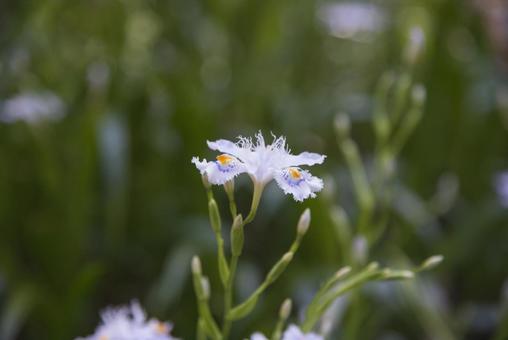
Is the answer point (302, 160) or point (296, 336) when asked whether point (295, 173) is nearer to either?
point (302, 160)

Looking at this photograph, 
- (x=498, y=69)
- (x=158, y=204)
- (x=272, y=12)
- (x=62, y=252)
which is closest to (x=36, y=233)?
(x=62, y=252)

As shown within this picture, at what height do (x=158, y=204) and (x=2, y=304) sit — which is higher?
(x=158, y=204)

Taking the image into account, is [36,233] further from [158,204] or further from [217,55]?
[217,55]

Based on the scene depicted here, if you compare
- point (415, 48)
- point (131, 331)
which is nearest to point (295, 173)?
point (131, 331)

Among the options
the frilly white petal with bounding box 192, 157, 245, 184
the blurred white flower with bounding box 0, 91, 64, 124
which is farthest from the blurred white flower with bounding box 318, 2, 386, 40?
the frilly white petal with bounding box 192, 157, 245, 184

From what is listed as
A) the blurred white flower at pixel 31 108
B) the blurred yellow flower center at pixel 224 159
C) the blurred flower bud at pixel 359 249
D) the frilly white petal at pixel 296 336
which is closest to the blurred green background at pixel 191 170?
the blurred white flower at pixel 31 108

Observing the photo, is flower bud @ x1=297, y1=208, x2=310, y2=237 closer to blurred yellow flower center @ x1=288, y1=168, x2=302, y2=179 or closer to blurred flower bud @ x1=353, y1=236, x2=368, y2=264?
blurred yellow flower center @ x1=288, y1=168, x2=302, y2=179
